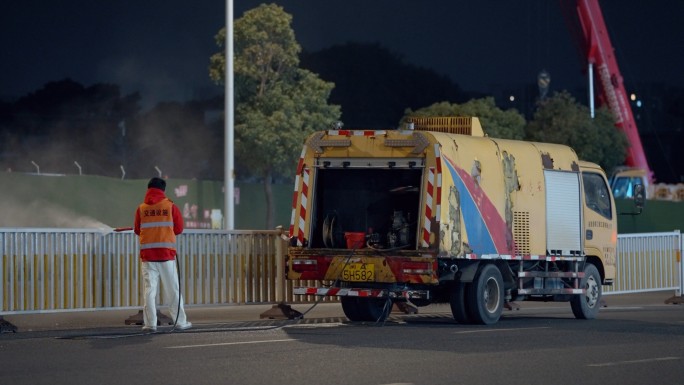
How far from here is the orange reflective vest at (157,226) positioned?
1634cm

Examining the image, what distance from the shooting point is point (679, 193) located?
228 feet

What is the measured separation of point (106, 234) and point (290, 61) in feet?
95.5

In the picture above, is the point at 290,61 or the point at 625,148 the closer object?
the point at 290,61

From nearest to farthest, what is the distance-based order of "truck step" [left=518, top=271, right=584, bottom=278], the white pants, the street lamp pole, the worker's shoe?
the white pants → the worker's shoe → "truck step" [left=518, top=271, right=584, bottom=278] → the street lamp pole

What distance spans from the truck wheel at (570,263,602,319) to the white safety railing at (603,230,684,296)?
497 cm

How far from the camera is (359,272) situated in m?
17.7

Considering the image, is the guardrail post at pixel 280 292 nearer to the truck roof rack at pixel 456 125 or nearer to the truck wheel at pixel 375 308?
the truck wheel at pixel 375 308

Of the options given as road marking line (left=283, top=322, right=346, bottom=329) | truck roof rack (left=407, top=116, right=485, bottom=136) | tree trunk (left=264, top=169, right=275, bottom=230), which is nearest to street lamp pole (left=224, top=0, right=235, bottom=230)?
truck roof rack (left=407, top=116, right=485, bottom=136)

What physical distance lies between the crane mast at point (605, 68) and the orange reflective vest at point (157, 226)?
158ft

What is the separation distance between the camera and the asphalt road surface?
36.9 feet

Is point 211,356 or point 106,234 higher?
point 106,234

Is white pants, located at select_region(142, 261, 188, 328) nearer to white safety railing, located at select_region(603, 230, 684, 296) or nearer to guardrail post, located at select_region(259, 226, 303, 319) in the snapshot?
guardrail post, located at select_region(259, 226, 303, 319)

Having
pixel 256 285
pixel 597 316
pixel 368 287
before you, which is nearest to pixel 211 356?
pixel 368 287

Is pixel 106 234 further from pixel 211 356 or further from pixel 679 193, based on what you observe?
pixel 679 193
